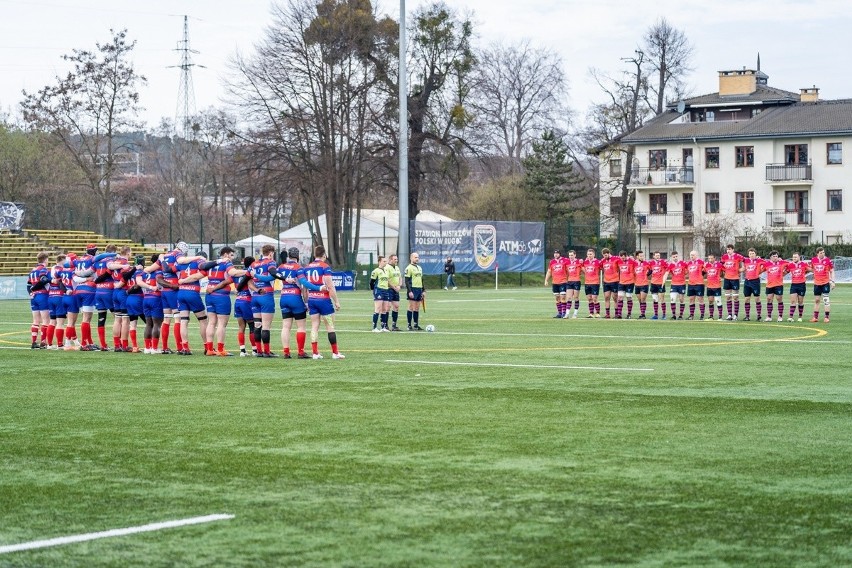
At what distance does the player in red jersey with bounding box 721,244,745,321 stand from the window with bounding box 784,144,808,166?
156 feet

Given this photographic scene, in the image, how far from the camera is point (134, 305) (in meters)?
21.7

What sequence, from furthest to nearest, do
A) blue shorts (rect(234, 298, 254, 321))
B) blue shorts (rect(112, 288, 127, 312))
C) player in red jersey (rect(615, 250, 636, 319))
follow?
player in red jersey (rect(615, 250, 636, 319)), blue shorts (rect(112, 288, 127, 312)), blue shorts (rect(234, 298, 254, 321))

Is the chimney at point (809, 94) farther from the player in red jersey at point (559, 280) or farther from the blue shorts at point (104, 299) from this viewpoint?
the blue shorts at point (104, 299)

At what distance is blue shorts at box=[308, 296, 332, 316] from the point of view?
1905 centimetres

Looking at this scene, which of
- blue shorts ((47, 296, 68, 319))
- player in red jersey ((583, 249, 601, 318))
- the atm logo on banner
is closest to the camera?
blue shorts ((47, 296, 68, 319))

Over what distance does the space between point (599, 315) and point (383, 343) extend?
12425 millimetres

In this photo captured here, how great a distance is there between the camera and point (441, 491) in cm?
836

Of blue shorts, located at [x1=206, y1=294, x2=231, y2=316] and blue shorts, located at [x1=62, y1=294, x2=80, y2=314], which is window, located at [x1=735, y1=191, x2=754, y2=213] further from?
blue shorts, located at [x1=206, y1=294, x2=231, y2=316]

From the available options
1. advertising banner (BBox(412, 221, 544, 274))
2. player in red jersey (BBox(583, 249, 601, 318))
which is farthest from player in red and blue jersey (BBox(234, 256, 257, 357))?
advertising banner (BBox(412, 221, 544, 274))

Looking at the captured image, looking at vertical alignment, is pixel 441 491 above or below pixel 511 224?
below

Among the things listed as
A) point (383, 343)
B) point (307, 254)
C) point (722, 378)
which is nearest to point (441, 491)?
point (722, 378)

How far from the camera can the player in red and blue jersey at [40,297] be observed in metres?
22.7

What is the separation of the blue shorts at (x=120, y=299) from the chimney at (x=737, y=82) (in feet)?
225

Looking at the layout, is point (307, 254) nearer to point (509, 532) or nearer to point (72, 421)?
point (72, 421)
